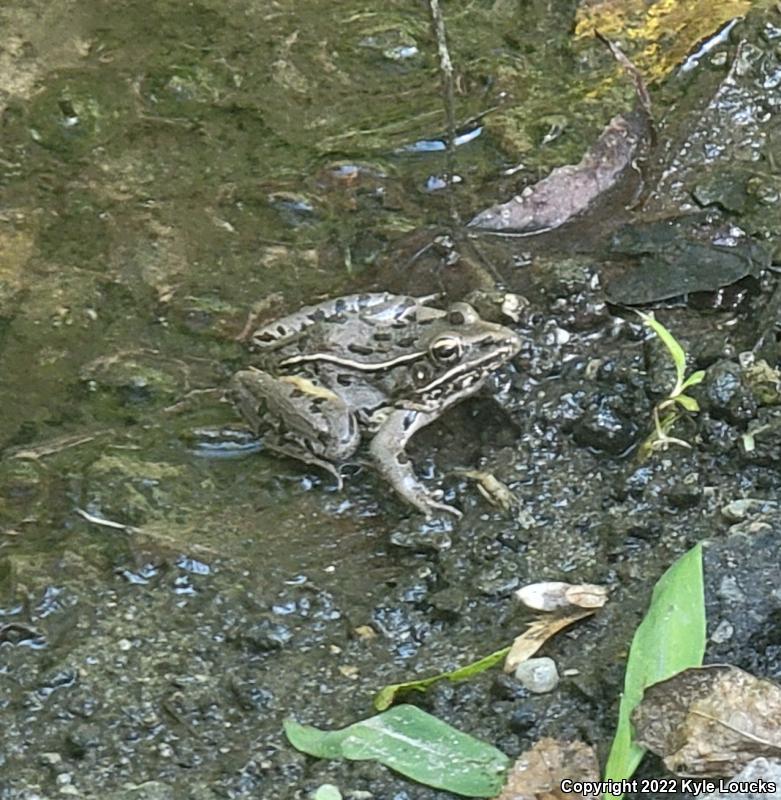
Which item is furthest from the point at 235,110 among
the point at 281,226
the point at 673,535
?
the point at 673,535

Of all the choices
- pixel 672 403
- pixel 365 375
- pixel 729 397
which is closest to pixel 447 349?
pixel 365 375

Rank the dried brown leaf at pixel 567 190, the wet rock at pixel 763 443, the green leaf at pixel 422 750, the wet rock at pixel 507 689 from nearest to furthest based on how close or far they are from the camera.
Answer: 1. the green leaf at pixel 422 750
2. the wet rock at pixel 507 689
3. the wet rock at pixel 763 443
4. the dried brown leaf at pixel 567 190

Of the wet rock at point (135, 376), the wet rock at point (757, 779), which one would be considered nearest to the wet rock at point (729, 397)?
the wet rock at point (757, 779)

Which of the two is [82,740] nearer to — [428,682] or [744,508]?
[428,682]

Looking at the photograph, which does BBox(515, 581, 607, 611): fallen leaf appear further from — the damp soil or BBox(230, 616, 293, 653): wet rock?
BBox(230, 616, 293, 653): wet rock

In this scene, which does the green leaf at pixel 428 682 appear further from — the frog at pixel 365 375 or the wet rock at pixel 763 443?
the wet rock at pixel 763 443

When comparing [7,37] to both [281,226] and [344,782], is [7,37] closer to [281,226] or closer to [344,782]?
[281,226]
